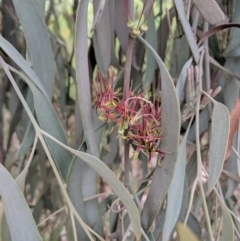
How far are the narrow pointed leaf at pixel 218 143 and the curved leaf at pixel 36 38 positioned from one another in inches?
7.5

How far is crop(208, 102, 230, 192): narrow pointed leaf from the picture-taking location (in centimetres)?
39

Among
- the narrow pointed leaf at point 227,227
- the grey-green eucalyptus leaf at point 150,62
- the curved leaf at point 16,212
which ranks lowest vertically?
the narrow pointed leaf at point 227,227

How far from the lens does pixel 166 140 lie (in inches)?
14.0

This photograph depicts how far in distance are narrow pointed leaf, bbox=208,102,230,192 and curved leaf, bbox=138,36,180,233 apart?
5 cm

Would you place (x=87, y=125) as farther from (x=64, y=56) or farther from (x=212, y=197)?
(x=64, y=56)

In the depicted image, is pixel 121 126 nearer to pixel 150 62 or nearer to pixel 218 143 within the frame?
pixel 218 143

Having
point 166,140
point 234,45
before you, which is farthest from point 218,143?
point 234,45

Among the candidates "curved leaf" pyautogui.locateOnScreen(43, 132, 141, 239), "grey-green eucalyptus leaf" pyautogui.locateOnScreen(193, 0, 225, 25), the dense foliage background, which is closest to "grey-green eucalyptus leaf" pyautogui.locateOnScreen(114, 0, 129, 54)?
the dense foliage background

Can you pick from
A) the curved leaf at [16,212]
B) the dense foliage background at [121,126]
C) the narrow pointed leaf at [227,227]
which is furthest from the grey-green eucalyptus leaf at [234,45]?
the curved leaf at [16,212]

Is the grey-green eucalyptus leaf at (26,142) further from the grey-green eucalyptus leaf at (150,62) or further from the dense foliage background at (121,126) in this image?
the grey-green eucalyptus leaf at (150,62)

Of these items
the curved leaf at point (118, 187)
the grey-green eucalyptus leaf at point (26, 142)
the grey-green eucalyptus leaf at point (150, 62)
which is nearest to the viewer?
the curved leaf at point (118, 187)

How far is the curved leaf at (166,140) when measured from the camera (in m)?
0.34

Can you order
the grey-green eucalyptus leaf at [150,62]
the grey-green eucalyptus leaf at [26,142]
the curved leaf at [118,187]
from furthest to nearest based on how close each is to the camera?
1. the grey-green eucalyptus leaf at [150,62]
2. the grey-green eucalyptus leaf at [26,142]
3. the curved leaf at [118,187]

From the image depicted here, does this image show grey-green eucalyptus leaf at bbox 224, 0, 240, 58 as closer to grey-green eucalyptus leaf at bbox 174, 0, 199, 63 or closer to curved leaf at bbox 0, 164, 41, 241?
grey-green eucalyptus leaf at bbox 174, 0, 199, 63
